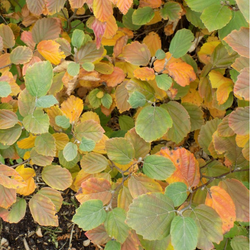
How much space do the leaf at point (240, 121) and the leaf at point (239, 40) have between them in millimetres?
167

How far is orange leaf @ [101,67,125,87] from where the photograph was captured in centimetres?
119

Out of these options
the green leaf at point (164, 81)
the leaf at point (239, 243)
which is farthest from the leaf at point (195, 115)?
the leaf at point (239, 243)

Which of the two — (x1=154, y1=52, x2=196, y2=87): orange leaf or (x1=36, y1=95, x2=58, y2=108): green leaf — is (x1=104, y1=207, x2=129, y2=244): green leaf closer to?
(x1=36, y1=95, x2=58, y2=108): green leaf

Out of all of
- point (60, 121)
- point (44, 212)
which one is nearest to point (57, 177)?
point (44, 212)

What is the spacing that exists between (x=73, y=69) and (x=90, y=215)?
55 cm

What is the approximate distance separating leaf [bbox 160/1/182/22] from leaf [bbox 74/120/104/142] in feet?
1.94

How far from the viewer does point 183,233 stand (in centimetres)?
71

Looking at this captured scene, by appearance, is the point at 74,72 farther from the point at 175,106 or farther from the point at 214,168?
the point at 214,168

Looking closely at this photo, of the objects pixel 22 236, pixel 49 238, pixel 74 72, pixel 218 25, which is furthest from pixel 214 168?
pixel 22 236

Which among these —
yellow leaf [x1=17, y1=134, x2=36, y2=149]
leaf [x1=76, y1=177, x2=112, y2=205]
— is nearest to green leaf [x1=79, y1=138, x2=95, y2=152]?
leaf [x1=76, y1=177, x2=112, y2=205]

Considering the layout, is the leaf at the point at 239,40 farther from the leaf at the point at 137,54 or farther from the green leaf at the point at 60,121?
the green leaf at the point at 60,121

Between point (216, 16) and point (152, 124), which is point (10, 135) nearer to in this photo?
point (152, 124)

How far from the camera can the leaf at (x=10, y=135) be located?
3.02ft

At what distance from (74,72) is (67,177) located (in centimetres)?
39
